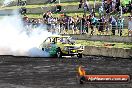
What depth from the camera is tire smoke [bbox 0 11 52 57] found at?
123ft

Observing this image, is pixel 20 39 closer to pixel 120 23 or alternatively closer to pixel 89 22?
pixel 89 22

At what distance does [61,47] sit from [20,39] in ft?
18.0

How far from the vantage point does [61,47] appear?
36469mm

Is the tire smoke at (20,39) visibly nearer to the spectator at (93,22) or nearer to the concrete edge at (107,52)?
the concrete edge at (107,52)

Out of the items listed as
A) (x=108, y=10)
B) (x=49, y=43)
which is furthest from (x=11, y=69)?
(x=108, y=10)

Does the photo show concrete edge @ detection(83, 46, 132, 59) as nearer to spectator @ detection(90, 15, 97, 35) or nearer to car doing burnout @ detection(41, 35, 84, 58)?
car doing burnout @ detection(41, 35, 84, 58)

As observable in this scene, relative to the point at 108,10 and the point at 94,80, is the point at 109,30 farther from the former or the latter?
the point at 94,80

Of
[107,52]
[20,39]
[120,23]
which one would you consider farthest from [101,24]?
[20,39]

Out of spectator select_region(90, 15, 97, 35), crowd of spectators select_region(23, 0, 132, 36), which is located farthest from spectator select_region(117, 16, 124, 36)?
spectator select_region(90, 15, 97, 35)

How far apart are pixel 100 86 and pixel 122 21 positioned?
19789mm

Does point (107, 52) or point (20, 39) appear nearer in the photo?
point (107, 52)

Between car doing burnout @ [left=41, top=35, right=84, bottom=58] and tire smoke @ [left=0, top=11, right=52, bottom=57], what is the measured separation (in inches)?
21.6

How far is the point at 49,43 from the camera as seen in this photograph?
37188 millimetres

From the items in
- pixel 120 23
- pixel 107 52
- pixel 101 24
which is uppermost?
pixel 120 23
